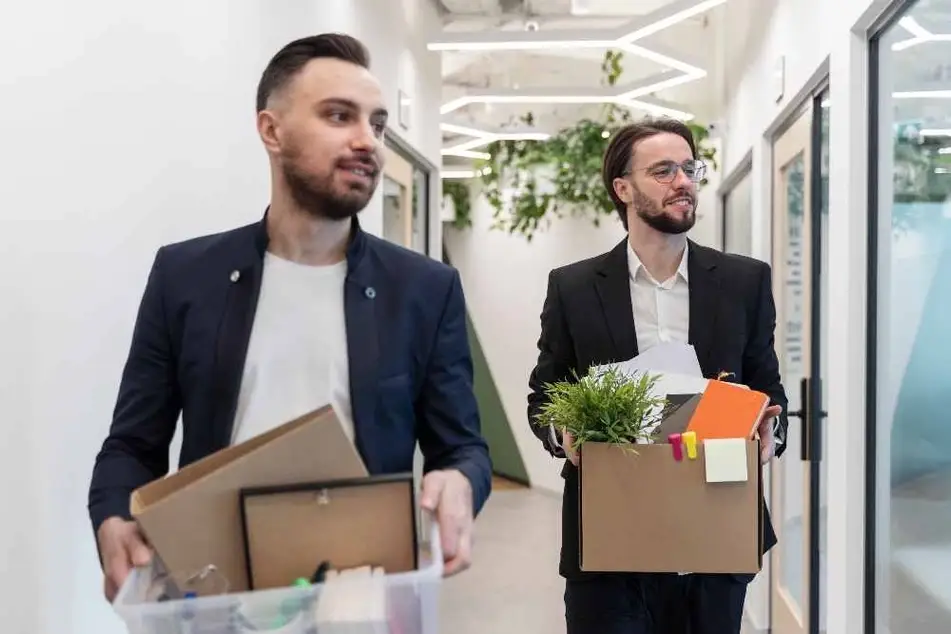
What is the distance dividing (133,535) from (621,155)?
5.10 feet

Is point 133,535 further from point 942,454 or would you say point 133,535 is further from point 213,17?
point 942,454

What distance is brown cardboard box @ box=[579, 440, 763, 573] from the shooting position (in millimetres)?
1767

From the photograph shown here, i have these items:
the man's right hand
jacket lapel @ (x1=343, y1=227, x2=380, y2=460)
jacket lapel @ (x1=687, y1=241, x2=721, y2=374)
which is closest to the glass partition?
jacket lapel @ (x1=687, y1=241, x2=721, y2=374)

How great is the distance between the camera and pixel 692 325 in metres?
2.10

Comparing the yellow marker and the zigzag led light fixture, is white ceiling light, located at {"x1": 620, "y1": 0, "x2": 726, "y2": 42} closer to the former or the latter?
the zigzag led light fixture

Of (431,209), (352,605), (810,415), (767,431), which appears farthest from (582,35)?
(352,605)

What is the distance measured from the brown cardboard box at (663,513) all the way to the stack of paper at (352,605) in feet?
2.74

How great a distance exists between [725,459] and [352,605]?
98 centimetres

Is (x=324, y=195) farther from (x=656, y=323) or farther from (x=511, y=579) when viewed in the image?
(x=511, y=579)

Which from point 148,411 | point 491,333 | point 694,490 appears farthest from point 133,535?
point 491,333

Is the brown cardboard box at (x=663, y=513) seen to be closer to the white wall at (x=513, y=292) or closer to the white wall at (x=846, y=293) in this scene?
the white wall at (x=846, y=293)

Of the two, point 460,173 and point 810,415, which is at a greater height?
point 460,173

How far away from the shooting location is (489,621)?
4.31m

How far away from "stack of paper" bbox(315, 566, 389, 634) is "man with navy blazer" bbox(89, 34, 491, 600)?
217 mm
